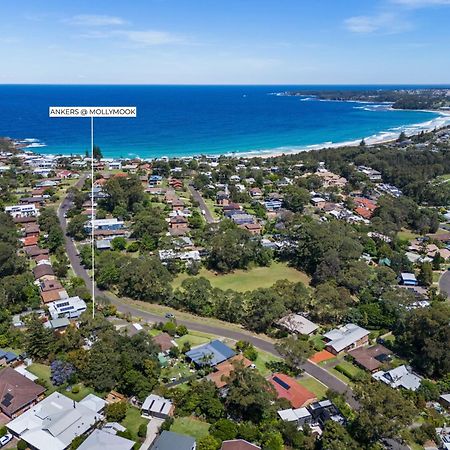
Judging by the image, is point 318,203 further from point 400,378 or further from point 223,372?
point 223,372

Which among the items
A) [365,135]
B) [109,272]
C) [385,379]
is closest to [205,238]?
[109,272]

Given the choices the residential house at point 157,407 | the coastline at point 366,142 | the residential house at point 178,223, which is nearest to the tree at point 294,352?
the residential house at point 157,407

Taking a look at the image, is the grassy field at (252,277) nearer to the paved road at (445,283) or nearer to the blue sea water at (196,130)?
the paved road at (445,283)

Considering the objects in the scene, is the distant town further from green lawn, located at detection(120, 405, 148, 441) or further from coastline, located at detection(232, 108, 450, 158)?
coastline, located at detection(232, 108, 450, 158)

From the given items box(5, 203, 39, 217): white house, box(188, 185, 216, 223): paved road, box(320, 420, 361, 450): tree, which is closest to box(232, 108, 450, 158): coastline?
box(188, 185, 216, 223): paved road

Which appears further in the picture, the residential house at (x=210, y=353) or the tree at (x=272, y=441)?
the residential house at (x=210, y=353)

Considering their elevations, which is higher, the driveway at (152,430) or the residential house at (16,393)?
the residential house at (16,393)
